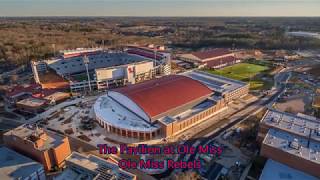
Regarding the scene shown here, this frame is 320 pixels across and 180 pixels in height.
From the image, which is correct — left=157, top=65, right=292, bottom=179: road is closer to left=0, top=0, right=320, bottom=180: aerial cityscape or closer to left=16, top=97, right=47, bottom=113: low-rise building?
left=0, top=0, right=320, bottom=180: aerial cityscape

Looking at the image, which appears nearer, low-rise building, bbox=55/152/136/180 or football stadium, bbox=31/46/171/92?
low-rise building, bbox=55/152/136/180

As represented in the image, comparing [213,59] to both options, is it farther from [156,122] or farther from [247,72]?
[156,122]

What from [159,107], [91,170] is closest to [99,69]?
[159,107]

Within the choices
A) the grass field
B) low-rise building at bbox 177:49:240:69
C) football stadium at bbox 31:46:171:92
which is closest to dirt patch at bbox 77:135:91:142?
football stadium at bbox 31:46:171:92

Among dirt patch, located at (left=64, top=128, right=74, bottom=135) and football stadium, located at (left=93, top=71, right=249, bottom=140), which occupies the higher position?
football stadium, located at (left=93, top=71, right=249, bottom=140)

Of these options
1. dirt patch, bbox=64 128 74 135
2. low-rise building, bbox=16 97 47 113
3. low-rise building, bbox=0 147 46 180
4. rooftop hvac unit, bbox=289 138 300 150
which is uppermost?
rooftop hvac unit, bbox=289 138 300 150

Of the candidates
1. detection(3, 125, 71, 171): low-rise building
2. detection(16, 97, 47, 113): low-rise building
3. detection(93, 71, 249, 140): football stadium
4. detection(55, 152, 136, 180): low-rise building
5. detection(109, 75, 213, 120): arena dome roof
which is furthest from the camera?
detection(16, 97, 47, 113): low-rise building

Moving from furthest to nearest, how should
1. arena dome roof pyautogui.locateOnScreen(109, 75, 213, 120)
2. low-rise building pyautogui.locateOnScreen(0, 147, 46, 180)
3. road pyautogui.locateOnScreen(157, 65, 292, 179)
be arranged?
arena dome roof pyautogui.locateOnScreen(109, 75, 213, 120) < road pyautogui.locateOnScreen(157, 65, 292, 179) < low-rise building pyautogui.locateOnScreen(0, 147, 46, 180)
